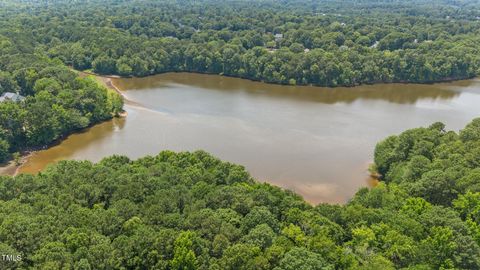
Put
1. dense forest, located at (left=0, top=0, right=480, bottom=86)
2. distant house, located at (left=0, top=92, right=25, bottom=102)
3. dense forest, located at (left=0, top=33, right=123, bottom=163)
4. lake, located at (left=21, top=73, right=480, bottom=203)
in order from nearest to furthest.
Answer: lake, located at (left=21, top=73, right=480, bottom=203) → dense forest, located at (left=0, top=33, right=123, bottom=163) → distant house, located at (left=0, top=92, right=25, bottom=102) → dense forest, located at (left=0, top=0, right=480, bottom=86)

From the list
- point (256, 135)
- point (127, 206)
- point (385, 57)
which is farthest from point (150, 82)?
point (127, 206)

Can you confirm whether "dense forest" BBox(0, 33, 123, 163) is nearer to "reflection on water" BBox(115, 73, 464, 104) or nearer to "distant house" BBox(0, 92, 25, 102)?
"distant house" BBox(0, 92, 25, 102)

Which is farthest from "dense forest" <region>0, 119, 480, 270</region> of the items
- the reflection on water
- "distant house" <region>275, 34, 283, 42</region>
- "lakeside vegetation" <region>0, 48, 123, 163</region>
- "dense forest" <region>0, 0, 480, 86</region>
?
"distant house" <region>275, 34, 283, 42</region>

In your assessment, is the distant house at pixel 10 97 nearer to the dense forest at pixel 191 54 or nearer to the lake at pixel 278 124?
the dense forest at pixel 191 54

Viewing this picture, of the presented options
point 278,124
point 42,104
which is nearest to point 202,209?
point 278,124

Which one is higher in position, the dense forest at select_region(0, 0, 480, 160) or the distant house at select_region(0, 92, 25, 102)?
the dense forest at select_region(0, 0, 480, 160)

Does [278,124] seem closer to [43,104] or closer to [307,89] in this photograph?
[307,89]
